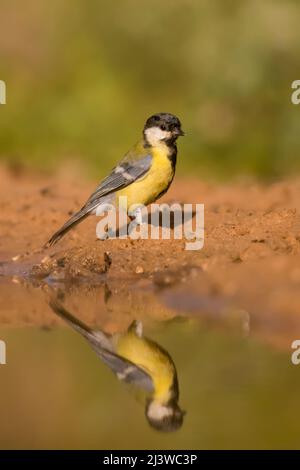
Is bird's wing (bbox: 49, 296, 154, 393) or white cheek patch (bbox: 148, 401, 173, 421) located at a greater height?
bird's wing (bbox: 49, 296, 154, 393)

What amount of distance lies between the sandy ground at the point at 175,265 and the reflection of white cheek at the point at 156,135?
0.82m

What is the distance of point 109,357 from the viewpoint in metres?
6.08

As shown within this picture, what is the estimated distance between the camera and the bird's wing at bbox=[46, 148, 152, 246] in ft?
28.9

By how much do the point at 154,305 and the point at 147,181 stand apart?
1806 millimetres

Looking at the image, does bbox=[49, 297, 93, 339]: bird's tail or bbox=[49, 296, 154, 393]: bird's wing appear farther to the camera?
bbox=[49, 297, 93, 339]: bird's tail

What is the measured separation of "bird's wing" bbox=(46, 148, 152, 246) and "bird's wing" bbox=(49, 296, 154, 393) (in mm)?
1704

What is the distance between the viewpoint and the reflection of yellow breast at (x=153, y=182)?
28.8 feet

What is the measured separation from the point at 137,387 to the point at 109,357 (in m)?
0.55

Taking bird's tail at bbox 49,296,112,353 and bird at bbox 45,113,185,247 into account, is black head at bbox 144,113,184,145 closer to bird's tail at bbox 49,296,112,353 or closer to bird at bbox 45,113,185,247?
bird at bbox 45,113,185,247

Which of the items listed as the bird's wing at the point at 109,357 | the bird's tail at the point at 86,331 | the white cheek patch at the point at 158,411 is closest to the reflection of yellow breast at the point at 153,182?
the bird's tail at the point at 86,331

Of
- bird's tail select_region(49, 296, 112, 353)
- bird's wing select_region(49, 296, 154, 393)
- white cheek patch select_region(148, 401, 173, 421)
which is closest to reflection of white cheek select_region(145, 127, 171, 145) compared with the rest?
bird's tail select_region(49, 296, 112, 353)

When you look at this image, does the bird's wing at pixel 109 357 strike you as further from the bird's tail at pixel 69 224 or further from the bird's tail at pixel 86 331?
the bird's tail at pixel 69 224

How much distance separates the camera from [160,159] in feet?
29.0

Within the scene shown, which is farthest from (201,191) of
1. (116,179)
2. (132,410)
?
(132,410)
